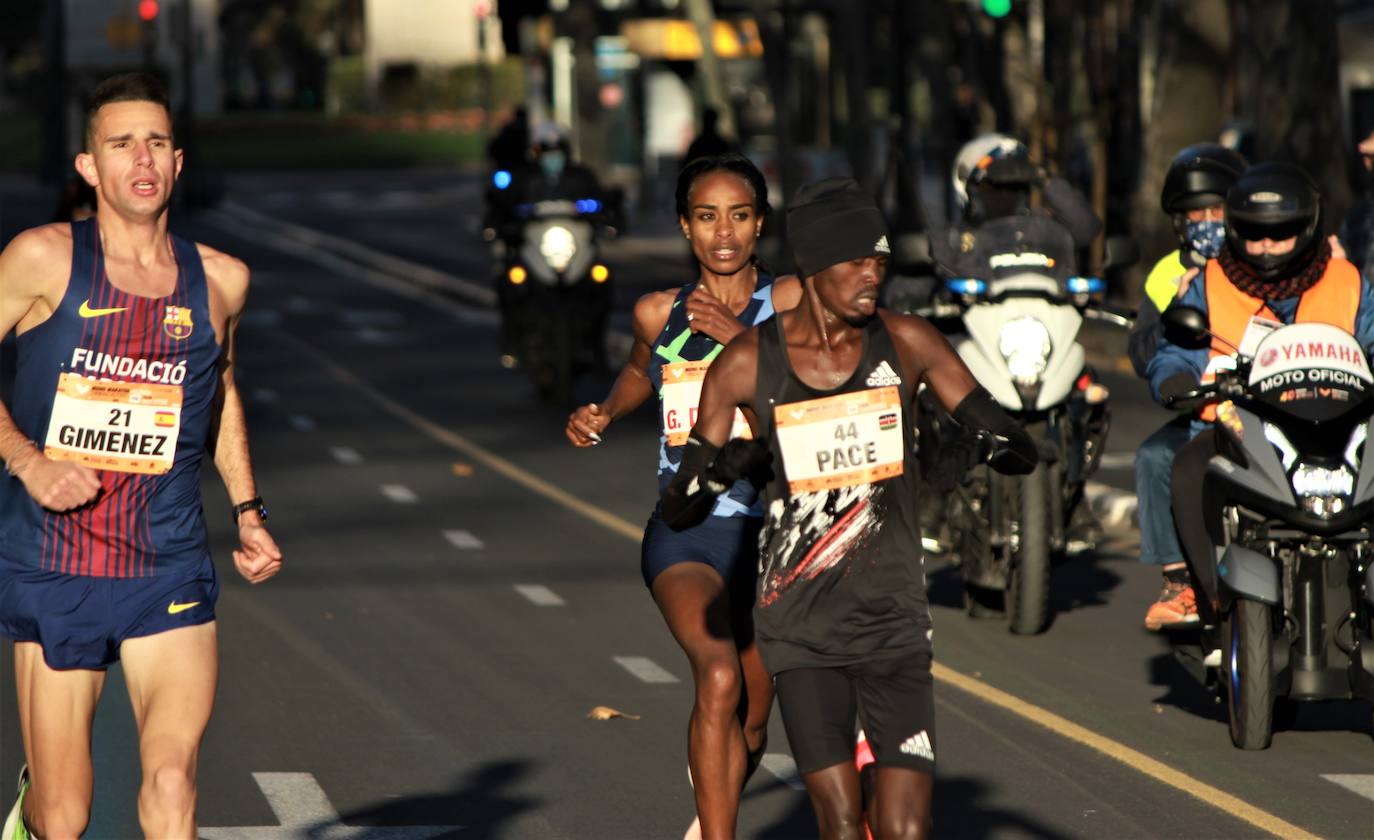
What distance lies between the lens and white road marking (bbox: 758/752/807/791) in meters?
8.98

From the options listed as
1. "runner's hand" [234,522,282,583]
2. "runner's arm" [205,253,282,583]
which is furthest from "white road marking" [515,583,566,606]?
"runner's hand" [234,522,282,583]

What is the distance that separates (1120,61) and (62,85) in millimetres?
35114

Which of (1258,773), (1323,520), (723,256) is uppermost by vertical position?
(723,256)

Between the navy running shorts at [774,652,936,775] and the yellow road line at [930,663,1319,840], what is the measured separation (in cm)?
178

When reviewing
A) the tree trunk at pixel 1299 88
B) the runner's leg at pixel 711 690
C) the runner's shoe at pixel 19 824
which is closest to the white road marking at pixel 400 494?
the runner's leg at pixel 711 690

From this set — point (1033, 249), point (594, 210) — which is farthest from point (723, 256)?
point (594, 210)

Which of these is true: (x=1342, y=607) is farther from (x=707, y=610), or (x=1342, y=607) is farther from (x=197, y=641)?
(x=197, y=641)

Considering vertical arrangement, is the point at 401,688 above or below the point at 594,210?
below

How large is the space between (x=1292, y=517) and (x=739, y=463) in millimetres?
3236

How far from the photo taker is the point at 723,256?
764 cm

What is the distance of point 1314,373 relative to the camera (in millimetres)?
8750

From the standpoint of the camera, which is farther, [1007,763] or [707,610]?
[1007,763]

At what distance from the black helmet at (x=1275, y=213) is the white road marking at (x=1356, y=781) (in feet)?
5.59

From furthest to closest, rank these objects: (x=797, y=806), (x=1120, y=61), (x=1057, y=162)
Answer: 1. (x=1120, y=61)
2. (x=1057, y=162)
3. (x=797, y=806)
